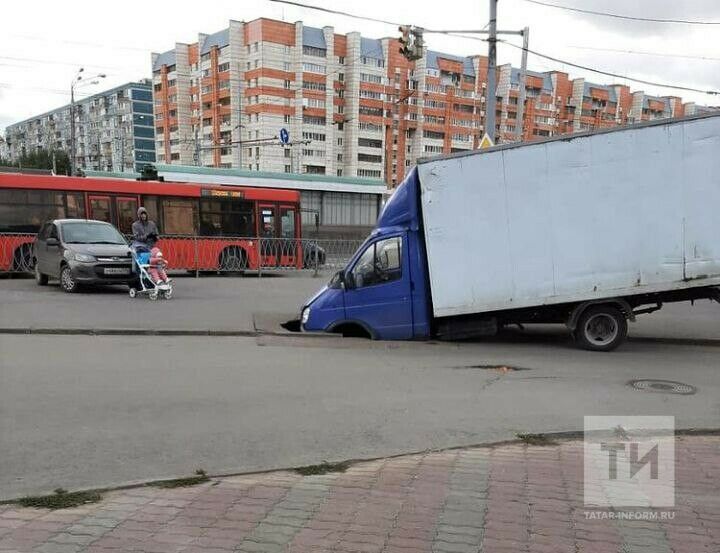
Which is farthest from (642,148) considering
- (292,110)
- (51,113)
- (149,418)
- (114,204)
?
(51,113)

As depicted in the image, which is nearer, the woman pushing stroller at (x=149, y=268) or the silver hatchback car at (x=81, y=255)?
the woman pushing stroller at (x=149, y=268)

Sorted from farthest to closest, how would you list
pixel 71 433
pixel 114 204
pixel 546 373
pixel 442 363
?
pixel 114 204
pixel 442 363
pixel 546 373
pixel 71 433

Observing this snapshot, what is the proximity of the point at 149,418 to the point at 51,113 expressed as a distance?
401 ft

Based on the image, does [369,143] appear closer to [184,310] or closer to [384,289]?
[184,310]

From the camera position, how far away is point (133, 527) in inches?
133

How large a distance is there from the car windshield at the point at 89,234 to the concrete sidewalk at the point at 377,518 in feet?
41.1

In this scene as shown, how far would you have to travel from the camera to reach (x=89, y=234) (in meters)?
15.2

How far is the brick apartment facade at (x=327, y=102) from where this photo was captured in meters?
85.2

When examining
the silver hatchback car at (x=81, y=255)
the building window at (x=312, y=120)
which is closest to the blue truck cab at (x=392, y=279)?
the silver hatchback car at (x=81, y=255)

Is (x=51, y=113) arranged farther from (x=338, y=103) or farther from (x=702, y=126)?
(x=702, y=126)

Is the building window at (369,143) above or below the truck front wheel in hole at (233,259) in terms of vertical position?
above

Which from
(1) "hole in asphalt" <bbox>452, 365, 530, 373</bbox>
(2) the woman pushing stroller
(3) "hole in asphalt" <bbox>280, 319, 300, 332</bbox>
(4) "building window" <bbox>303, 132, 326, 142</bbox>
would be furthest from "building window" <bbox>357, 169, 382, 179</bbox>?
(1) "hole in asphalt" <bbox>452, 365, 530, 373</bbox>

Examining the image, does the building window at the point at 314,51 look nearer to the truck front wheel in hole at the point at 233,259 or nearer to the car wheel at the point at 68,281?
the truck front wheel in hole at the point at 233,259

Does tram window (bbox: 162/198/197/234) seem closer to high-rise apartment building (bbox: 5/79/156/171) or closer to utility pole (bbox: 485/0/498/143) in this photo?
utility pole (bbox: 485/0/498/143)
